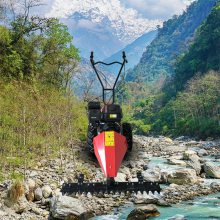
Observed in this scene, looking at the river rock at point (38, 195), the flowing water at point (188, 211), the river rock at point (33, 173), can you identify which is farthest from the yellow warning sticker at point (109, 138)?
the river rock at point (33, 173)

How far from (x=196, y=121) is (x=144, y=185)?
69140mm

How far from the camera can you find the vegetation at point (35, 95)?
24.0 meters

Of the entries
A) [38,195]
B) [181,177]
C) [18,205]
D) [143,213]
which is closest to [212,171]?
[181,177]

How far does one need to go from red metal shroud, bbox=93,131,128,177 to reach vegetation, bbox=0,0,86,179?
37.4 feet

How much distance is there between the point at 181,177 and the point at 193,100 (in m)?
44.9

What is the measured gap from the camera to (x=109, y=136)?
4695 mm

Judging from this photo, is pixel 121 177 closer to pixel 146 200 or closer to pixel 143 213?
pixel 146 200

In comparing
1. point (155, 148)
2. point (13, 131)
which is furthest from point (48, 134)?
point (155, 148)

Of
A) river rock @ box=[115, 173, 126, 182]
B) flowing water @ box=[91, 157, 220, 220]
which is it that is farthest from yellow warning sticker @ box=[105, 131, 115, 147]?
river rock @ box=[115, 173, 126, 182]

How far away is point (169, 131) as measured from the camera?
82.8 meters

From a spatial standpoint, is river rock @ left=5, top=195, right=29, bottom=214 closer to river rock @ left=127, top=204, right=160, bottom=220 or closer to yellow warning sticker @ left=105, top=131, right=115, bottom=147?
river rock @ left=127, top=204, right=160, bottom=220

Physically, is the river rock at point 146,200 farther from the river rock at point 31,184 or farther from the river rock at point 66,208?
the river rock at point 31,184

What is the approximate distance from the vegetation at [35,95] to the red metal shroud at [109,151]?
1141 cm

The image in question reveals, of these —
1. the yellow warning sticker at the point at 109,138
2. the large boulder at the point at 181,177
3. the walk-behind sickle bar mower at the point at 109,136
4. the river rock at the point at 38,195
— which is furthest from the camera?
the large boulder at the point at 181,177
